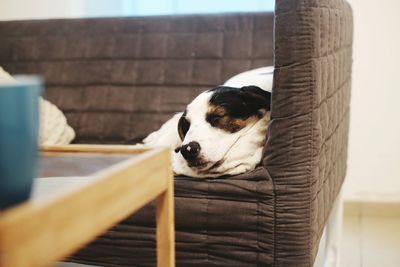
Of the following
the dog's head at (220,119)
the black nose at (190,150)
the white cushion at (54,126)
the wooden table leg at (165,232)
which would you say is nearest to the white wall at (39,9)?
the white cushion at (54,126)

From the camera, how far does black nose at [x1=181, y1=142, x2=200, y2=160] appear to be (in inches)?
44.6

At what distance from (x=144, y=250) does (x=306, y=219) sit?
37cm

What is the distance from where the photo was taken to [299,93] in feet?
3.44

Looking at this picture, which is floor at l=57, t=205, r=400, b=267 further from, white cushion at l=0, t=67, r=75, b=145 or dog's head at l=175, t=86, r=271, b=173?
white cushion at l=0, t=67, r=75, b=145

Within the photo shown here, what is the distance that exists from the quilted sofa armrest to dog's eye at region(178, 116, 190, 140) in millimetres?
253

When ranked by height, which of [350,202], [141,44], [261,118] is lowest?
[350,202]

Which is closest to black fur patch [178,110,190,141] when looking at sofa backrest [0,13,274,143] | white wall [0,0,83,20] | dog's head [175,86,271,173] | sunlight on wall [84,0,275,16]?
dog's head [175,86,271,173]

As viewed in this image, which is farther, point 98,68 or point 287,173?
point 98,68

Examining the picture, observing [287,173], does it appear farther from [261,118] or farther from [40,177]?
[40,177]

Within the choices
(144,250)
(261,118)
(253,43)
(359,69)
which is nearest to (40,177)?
(144,250)

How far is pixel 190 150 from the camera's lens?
1.13m

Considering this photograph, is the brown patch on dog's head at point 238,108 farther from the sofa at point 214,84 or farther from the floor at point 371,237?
the floor at point 371,237

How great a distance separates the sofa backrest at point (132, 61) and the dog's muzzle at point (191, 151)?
25.0 inches

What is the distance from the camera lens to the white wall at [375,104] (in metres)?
A: 2.14
